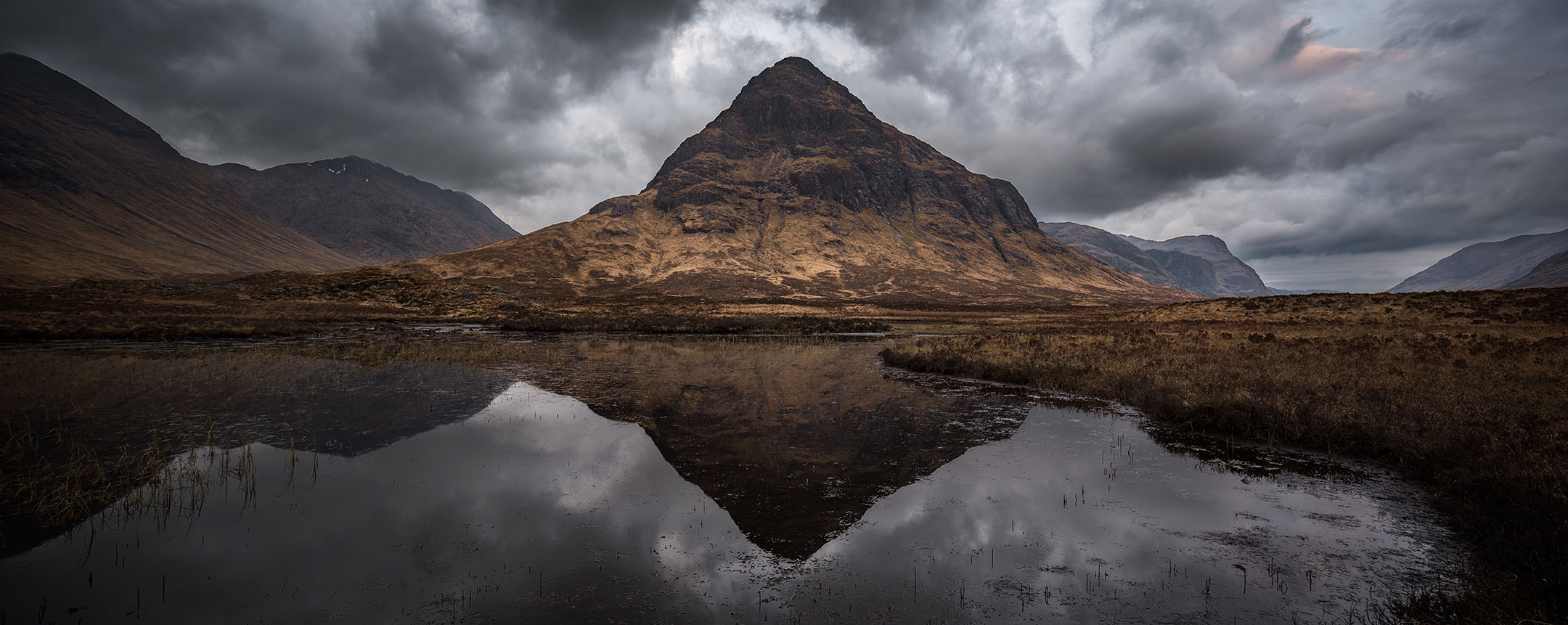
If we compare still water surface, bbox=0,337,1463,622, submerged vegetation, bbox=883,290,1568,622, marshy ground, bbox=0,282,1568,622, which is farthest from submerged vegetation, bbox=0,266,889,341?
submerged vegetation, bbox=883,290,1568,622

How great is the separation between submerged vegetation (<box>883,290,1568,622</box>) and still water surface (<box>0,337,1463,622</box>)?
0.84 metres

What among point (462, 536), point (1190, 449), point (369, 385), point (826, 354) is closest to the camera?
point (462, 536)

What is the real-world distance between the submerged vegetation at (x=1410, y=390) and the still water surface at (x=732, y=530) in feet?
2.76

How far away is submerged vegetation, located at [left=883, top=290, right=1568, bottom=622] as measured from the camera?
7250 mm

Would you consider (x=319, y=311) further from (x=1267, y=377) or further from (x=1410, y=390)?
(x=1410, y=390)

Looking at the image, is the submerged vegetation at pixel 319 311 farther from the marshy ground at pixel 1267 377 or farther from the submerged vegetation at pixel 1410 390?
the submerged vegetation at pixel 1410 390

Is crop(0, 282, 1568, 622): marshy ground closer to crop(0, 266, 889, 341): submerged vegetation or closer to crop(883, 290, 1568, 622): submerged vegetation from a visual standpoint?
crop(883, 290, 1568, 622): submerged vegetation

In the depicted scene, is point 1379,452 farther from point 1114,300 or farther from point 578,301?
point 1114,300

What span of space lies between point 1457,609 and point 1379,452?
905cm

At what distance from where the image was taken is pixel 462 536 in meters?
8.20

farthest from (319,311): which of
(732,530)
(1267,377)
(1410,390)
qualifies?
(1410,390)

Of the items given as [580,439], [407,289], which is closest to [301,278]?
[407,289]

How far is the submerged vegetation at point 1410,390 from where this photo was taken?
725cm

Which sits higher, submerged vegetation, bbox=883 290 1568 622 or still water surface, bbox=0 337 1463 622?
submerged vegetation, bbox=883 290 1568 622
